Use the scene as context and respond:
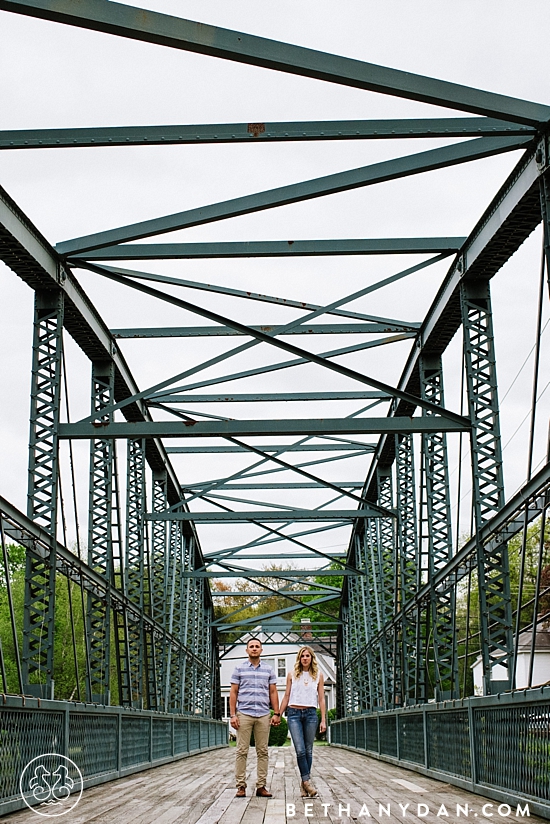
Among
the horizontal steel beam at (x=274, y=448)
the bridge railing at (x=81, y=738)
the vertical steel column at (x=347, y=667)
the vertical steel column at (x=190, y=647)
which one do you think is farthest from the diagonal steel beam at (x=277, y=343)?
the vertical steel column at (x=347, y=667)

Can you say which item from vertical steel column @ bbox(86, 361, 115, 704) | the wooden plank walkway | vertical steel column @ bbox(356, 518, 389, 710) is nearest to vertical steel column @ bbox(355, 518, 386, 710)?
vertical steel column @ bbox(356, 518, 389, 710)

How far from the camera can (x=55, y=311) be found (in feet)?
52.6

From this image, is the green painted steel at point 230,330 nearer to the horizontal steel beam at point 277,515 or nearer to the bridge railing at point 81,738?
the bridge railing at point 81,738

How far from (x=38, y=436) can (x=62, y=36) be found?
6100 millimetres

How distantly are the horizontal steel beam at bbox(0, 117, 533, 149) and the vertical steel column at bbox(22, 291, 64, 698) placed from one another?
418 centimetres

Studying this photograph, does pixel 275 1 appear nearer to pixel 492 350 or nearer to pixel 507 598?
pixel 492 350

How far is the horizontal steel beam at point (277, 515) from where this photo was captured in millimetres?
28172

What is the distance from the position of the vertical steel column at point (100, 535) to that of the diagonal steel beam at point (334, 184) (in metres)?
5.91

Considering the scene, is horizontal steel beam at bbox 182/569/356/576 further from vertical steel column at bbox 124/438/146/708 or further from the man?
the man

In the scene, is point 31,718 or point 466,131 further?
point 466,131

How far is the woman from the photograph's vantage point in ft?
33.9

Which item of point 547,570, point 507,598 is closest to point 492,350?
point 507,598

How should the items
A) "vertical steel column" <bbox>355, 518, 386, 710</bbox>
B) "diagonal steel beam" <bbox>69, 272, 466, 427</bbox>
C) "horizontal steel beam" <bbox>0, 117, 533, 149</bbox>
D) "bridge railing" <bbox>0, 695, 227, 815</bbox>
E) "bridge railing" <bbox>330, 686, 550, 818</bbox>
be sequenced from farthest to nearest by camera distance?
"vertical steel column" <bbox>355, 518, 386, 710</bbox>
"diagonal steel beam" <bbox>69, 272, 466, 427</bbox>
"horizontal steel beam" <bbox>0, 117, 533, 149</bbox>
"bridge railing" <bbox>0, 695, 227, 815</bbox>
"bridge railing" <bbox>330, 686, 550, 818</bbox>

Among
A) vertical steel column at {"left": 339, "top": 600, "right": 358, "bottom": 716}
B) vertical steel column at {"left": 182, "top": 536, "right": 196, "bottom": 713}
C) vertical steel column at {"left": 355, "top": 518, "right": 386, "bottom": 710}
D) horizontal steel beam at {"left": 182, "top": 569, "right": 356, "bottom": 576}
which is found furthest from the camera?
vertical steel column at {"left": 339, "top": 600, "right": 358, "bottom": 716}
